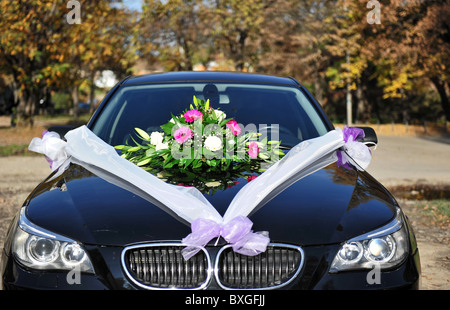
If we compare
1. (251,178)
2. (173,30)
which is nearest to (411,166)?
(251,178)

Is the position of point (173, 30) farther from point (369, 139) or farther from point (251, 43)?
point (369, 139)

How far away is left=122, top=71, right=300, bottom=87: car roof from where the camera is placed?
16.9 ft

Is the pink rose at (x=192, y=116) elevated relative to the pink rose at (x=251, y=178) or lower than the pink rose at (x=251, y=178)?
elevated

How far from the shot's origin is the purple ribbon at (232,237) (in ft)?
9.48

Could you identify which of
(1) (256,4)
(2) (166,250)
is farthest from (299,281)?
(1) (256,4)

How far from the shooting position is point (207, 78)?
17.0 ft

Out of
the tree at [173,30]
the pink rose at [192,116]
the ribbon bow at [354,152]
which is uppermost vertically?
the pink rose at [192,116]

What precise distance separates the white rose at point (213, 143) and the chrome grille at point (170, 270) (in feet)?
3.69

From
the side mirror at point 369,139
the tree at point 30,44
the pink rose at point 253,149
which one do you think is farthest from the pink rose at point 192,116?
the tree at point 30,44

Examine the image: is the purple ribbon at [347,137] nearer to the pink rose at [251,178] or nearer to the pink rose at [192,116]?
the pink rose at [251,178]

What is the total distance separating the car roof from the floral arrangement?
0.84 m

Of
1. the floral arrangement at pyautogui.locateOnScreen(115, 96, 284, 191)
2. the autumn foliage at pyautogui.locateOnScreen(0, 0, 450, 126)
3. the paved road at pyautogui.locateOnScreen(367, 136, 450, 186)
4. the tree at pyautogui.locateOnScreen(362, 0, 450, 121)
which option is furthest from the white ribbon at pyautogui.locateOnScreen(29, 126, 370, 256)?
the tree at pyautogui.locateOnScreen(362, 0, 450, 121)

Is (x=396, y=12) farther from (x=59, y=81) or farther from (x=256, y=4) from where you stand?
(x=59, y=81)

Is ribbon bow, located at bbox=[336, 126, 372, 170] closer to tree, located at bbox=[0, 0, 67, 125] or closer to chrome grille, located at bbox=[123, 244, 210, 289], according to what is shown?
chrome grille, located at bbox=[123, 244, 210, 289]
